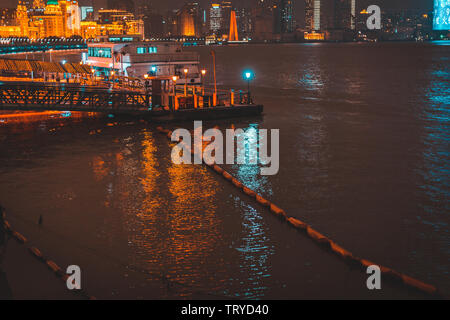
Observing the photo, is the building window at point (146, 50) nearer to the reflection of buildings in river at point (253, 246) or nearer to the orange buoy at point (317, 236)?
the reflection of buildings in river at point (253, 246)

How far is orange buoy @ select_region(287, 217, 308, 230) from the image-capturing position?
15.6m

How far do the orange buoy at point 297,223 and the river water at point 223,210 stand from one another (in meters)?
0.30

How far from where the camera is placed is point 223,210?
17484 mm

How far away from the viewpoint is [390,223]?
16.6 m

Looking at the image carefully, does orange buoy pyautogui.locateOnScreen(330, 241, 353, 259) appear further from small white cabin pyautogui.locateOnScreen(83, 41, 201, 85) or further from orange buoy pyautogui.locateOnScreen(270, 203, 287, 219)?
small white cabin pyautogui.locateOnScreen(83, 41, 201, 85)

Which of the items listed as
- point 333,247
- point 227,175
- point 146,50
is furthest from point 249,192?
point 146,50

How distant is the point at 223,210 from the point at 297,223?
2.74 metres

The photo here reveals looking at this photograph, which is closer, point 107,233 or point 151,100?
point 107,233

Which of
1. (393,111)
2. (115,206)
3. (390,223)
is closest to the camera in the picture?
(390,223)

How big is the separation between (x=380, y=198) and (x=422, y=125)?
1999 centimetres

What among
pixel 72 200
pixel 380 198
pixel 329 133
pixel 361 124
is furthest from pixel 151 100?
pixel 380 198
